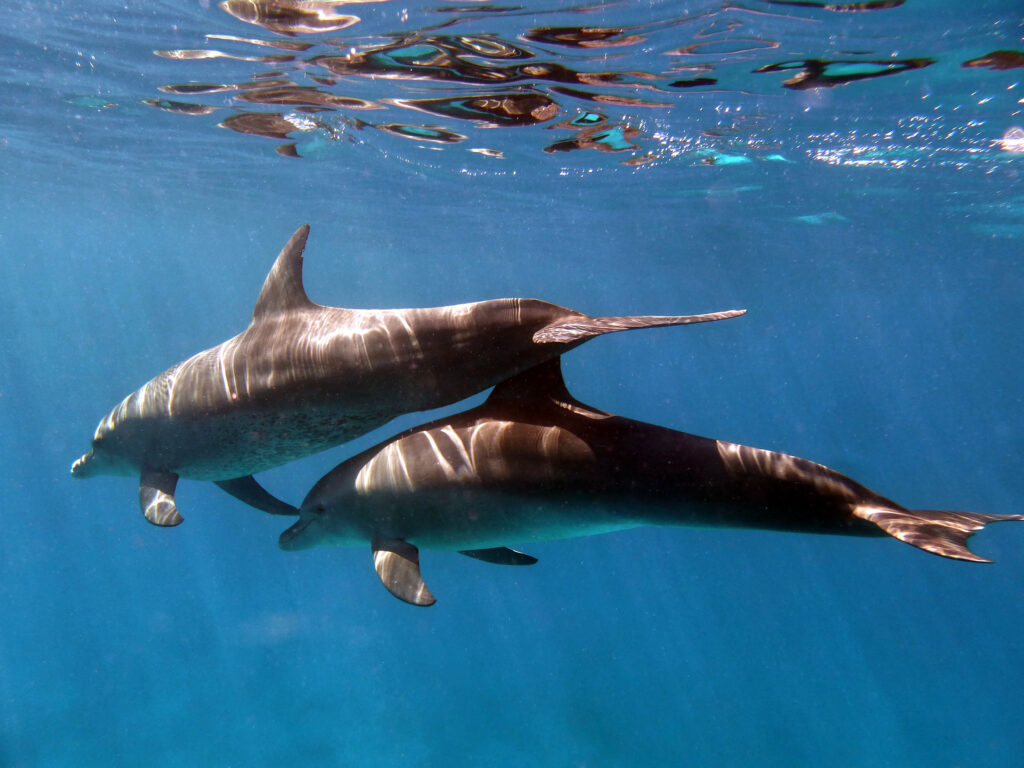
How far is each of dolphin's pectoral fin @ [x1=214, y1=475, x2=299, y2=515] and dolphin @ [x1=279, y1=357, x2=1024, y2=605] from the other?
55.5 inches

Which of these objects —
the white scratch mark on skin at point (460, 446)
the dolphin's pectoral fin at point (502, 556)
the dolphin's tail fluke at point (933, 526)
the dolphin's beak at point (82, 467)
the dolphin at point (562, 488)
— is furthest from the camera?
the dolphin's beak at point (82, 467)

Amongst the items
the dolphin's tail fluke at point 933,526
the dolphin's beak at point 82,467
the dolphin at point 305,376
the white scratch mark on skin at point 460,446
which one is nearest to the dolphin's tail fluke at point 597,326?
the dolphin at point 305,376

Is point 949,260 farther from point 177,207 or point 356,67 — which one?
point 177,207

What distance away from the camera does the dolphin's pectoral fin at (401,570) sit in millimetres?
5160

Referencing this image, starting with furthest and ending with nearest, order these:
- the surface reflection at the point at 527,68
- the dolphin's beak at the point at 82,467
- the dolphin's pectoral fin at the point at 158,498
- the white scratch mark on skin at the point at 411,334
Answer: the surface reflection at the point at 527,68 → the dolphin's beak at the point at 82,467 → the dolphin's pectoral fin at the point at 158,498 → the white scratch mark on skin at the point at 411,334

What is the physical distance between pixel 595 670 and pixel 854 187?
18349mm

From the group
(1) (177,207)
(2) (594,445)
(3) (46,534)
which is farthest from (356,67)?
(3) (46,534)

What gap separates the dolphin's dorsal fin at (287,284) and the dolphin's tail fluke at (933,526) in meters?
4.84

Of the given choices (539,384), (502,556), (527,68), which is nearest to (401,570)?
(502,556)

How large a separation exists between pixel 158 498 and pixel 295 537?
155 centimetres

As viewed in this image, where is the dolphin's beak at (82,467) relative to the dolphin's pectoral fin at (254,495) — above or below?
below

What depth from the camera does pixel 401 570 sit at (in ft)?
18.0

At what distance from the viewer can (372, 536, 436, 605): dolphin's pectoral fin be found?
5160mm

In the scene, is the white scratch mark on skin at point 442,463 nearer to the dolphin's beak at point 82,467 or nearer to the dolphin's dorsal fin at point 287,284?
the dolphin's dorsal fin at point 287,284
